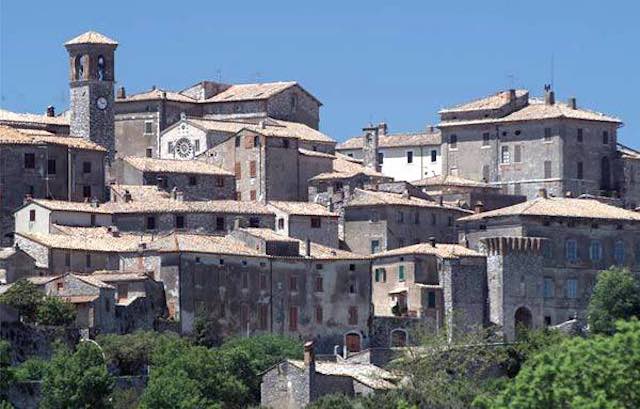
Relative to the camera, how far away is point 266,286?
100812 mm

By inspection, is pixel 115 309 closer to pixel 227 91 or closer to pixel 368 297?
pixel 368 297

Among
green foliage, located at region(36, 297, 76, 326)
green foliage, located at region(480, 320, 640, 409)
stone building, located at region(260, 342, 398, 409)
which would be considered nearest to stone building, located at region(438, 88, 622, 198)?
stone building, located at region(260, 342, 398, 409)

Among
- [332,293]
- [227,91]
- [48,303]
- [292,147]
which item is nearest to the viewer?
[48,303]

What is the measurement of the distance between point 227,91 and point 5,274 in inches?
952

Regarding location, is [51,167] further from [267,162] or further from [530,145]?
[530,145]

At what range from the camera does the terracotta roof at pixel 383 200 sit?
4222 inches

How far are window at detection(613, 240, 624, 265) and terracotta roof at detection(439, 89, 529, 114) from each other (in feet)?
33.7

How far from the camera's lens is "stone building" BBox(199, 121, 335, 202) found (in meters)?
110

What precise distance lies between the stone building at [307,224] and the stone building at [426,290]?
6.86ft

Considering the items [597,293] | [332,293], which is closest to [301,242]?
[332,293]

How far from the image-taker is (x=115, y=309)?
96.4m

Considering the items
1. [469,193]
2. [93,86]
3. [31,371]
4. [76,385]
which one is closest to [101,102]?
[93,86]

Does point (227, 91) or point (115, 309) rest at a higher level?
point (227, 91)

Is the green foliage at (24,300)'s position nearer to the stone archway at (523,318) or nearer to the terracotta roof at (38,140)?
the terracotta roof at (38,140)
